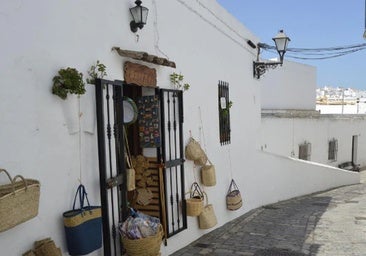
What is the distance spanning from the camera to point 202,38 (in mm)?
6773

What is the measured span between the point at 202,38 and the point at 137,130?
2377 mm

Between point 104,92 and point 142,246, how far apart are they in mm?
1670

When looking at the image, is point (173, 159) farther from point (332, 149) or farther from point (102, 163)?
point (332, 149)

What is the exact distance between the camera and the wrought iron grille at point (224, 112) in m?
7.48

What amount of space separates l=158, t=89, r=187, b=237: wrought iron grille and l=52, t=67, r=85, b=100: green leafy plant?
75.9 inches

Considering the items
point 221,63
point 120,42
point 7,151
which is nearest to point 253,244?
point 221,63

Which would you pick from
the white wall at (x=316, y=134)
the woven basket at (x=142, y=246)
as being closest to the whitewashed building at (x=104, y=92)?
the woven basket at (x=142, y=246)

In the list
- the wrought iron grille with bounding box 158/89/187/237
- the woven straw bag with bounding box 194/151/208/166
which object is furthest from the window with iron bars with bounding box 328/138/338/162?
the wrought iron grille with bounding box 158/89/187/237

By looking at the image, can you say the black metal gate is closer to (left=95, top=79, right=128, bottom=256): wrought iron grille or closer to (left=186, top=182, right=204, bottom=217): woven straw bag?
(left=95, top=79, right=128, bottom=256): wrought iron grille

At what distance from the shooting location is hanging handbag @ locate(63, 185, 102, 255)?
11.1ft

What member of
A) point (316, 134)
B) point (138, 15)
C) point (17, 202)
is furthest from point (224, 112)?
point (316, 134)

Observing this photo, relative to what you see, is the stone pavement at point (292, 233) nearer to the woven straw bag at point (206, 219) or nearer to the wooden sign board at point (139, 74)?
the woven straw bag at point (206, 219)

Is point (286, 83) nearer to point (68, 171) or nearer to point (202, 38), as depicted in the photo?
point (202, 38)

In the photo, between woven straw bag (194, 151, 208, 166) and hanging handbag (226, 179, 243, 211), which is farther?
hanging handbag (226, 179, 243, 211)
